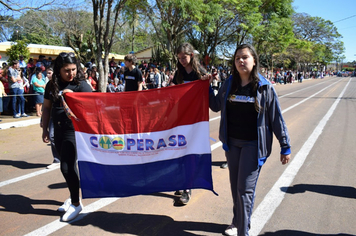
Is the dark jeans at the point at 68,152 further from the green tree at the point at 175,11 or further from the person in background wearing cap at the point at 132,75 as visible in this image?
the green tree at the point at 175,11

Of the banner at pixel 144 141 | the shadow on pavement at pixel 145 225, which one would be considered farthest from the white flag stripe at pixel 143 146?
the shadow on pavement at pixel 145 225

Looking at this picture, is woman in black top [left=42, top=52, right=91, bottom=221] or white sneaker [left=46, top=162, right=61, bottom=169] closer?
woman in black top [left=42, top=52, right=91, bottom=221]

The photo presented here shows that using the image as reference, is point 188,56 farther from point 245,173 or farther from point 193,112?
point 245,173

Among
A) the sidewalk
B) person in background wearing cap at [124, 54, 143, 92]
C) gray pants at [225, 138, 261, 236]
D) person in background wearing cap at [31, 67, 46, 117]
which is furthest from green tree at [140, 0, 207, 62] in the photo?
gray pants at [225, 138, 261, 236]

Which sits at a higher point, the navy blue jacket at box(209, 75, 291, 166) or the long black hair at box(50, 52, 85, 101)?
the long black hair at box(50, 52, 85, 101)

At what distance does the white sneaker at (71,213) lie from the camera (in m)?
3.46

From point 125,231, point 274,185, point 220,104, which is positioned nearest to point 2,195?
point 125,231

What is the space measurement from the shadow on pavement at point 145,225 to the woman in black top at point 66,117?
333mm

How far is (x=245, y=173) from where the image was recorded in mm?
2787

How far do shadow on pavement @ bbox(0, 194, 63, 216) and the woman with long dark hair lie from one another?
2.39 m

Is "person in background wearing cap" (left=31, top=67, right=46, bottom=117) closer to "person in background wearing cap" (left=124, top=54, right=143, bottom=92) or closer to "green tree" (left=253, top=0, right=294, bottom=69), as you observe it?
"person in background wearing cap" (left=124, top=54, right=143, bottom=92)

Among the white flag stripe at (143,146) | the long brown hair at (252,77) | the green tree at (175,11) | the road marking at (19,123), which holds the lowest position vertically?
the road marking at (19,123)

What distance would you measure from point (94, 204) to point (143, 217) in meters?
0.82

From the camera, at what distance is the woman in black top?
3482 millimetres
